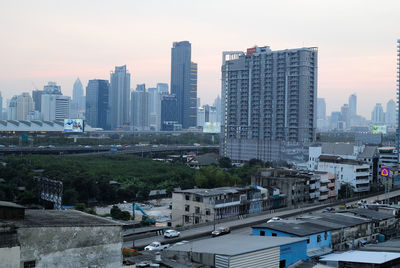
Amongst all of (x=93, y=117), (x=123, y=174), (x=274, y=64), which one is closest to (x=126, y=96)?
(x=93, y=117)

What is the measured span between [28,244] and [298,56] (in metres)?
52.0

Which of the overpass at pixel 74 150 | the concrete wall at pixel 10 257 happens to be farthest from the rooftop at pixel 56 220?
the overpass at pixel 74 150

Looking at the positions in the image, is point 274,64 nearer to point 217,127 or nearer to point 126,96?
point 217,127

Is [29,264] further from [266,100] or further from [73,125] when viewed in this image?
[73,125]

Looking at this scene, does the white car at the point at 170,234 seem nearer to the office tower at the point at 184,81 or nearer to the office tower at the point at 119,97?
the office tower at the point at 119,97

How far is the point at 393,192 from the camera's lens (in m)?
40.0

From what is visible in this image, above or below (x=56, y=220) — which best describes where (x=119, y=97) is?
above

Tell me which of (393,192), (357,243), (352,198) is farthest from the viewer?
(393,192)

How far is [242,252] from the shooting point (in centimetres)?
1128

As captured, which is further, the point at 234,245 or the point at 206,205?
the point at 206,205

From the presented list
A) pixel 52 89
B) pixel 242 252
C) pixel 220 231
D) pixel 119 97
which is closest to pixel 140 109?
pixel 119 97

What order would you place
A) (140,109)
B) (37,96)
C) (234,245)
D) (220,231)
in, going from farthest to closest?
(140,109) → (37,96) → (220,231) → (234,245)

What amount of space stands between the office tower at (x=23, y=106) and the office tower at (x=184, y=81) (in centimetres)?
5550

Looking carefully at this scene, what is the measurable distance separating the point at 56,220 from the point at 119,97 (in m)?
169
